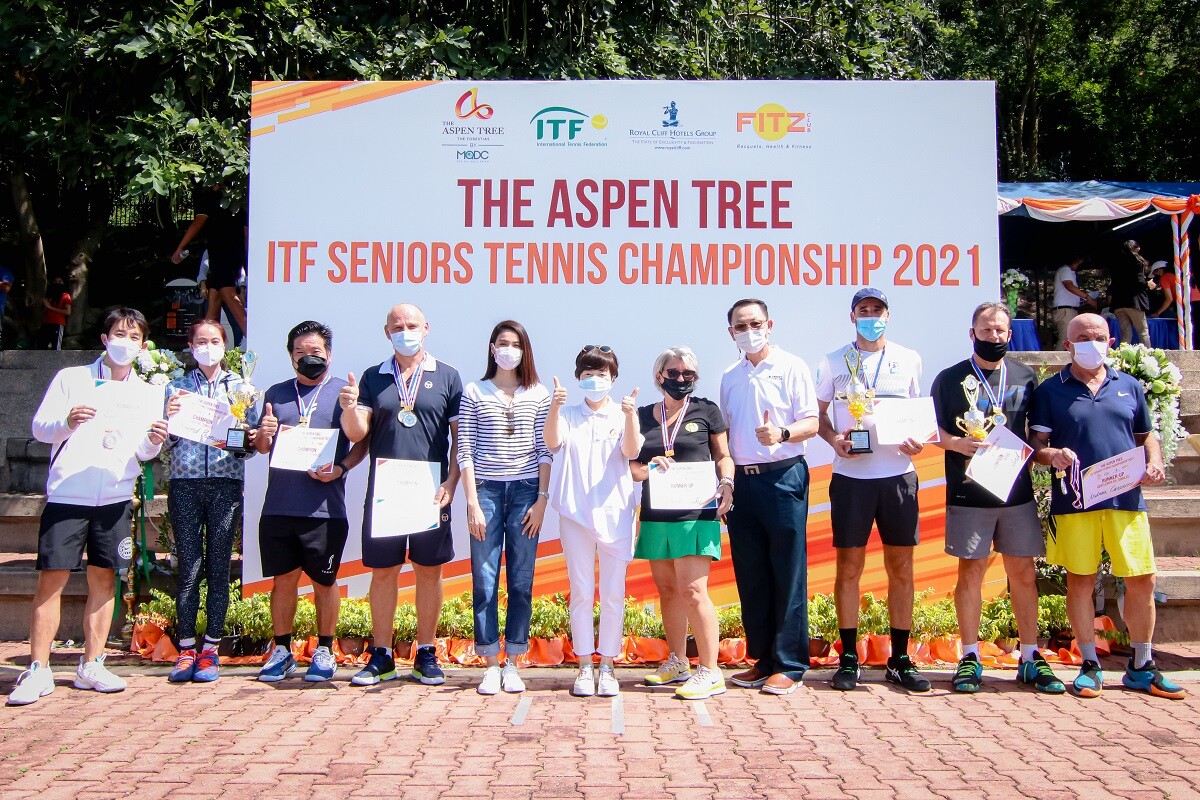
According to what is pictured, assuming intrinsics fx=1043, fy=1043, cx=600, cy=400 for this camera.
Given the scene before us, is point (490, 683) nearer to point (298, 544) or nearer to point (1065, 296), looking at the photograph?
point (298, 544)

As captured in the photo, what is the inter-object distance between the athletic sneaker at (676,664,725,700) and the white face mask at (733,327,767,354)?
1.57 m

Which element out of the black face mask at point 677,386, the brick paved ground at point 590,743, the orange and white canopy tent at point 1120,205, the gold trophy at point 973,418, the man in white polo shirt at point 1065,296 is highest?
the orange and white canopy tent at point 1120,205

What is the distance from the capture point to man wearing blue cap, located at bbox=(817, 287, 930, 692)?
5.12 metres

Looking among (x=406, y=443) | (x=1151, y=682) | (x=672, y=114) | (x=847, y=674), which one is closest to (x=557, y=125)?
(x=672, y=114)

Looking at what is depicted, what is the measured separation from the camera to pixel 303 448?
17.0ft

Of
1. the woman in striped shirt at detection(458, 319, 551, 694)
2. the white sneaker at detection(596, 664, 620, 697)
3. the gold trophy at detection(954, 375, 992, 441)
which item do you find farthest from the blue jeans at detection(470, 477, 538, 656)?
the gold trophy at detection(954, 375, 992, 441)

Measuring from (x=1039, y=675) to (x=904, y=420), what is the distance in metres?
1.42

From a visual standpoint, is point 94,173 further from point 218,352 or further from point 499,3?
point 218,352

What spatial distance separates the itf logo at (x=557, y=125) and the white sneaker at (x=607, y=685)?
121 inches

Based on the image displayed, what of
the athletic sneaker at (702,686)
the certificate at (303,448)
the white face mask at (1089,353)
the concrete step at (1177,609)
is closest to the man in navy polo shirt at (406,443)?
the certificate at (303,448)

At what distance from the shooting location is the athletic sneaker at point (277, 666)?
5324 millimetres

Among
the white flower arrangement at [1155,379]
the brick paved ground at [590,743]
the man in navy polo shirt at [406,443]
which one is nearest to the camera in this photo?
the brick paved ground at [590,743]

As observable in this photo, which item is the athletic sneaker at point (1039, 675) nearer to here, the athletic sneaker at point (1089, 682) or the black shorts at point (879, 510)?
the athletic sneaker at point (1089, 682)

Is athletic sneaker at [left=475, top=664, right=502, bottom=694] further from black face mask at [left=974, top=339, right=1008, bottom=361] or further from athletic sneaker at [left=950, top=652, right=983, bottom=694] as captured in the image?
black face mask at [left=974, top=339, right=1008, bottom=361]
